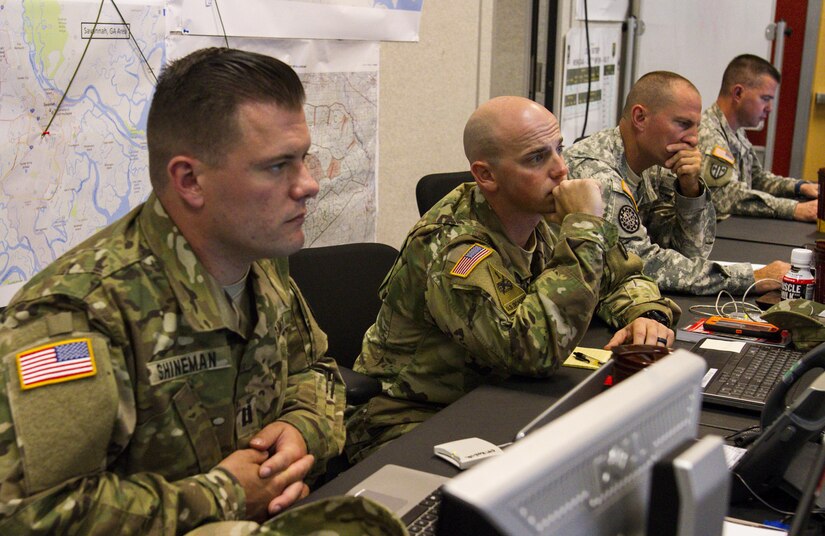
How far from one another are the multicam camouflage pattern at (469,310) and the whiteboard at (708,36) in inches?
136

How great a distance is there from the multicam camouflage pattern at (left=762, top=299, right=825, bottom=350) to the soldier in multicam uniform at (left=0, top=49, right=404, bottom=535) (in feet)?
3.44

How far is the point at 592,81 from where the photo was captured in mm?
4586

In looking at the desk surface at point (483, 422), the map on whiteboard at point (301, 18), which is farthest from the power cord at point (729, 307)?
the map on whiteboard at point (301, 18)

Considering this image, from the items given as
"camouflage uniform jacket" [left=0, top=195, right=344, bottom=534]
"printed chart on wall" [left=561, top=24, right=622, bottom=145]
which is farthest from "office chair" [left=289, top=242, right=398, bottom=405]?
"printed chart on wall" [left=561, top=24, right=622, bottom=145]

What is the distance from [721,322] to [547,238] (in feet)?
1.43

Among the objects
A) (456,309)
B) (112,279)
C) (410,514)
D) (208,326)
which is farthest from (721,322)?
(112,279)

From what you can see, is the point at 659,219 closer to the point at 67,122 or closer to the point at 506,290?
the point at 506,290

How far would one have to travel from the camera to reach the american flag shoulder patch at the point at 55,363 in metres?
1.04

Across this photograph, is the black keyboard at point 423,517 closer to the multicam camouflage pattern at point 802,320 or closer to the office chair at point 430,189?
the multicam camouflage pattern at point 802,320

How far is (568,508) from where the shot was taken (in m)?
0.64

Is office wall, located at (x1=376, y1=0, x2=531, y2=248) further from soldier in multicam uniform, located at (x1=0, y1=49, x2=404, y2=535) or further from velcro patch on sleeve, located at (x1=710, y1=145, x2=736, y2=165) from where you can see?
soldier in multicam uniform, located at (x1=0, y1=49, x2=404, y2=535)

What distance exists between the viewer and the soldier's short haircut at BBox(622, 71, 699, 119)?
9.32 feet

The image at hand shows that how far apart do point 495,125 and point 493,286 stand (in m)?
0.40

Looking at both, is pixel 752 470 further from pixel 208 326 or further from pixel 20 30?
pixel 20 30
